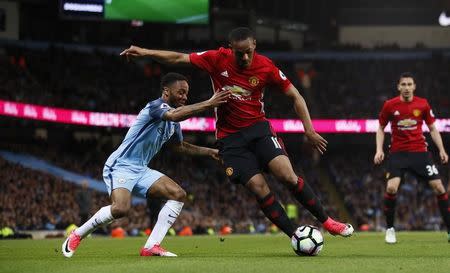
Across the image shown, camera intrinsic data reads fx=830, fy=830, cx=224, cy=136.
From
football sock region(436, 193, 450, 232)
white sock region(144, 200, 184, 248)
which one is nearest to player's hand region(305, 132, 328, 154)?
white sock region(144, 200, 184, 248)

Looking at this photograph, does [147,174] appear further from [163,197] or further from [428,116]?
[428,116]

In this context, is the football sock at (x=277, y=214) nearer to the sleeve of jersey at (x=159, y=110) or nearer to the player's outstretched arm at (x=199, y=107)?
the player's outstretched arm at (x=199, y=107)

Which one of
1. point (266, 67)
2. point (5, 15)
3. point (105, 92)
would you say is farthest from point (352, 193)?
point (266, 67)

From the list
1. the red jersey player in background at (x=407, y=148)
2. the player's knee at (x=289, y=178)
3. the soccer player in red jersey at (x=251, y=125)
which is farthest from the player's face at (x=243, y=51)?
the red jersey player in background at (x=407, y=148)

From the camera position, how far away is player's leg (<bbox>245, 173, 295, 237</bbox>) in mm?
9203

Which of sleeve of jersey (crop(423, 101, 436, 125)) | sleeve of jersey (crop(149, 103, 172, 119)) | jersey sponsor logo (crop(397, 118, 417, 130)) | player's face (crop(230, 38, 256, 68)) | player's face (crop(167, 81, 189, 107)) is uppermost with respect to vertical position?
player's face (crop(230, 38, 256, 68))

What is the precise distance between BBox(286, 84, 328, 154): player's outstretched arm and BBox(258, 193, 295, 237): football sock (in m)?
0.82

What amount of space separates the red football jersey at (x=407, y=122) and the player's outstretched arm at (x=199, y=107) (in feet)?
16.6

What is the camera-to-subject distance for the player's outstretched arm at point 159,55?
9000 millimetres

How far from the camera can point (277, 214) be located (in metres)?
9.21

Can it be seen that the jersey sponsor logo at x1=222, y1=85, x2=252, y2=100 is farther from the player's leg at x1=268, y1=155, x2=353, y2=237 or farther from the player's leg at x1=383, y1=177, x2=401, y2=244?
the player's leg at x1=383, y1=177, x2=401, y2=244

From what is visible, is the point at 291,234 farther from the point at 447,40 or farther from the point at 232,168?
the point at 447,40

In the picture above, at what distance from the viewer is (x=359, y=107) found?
Result: 4425cm

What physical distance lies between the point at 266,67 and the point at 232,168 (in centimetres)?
121
